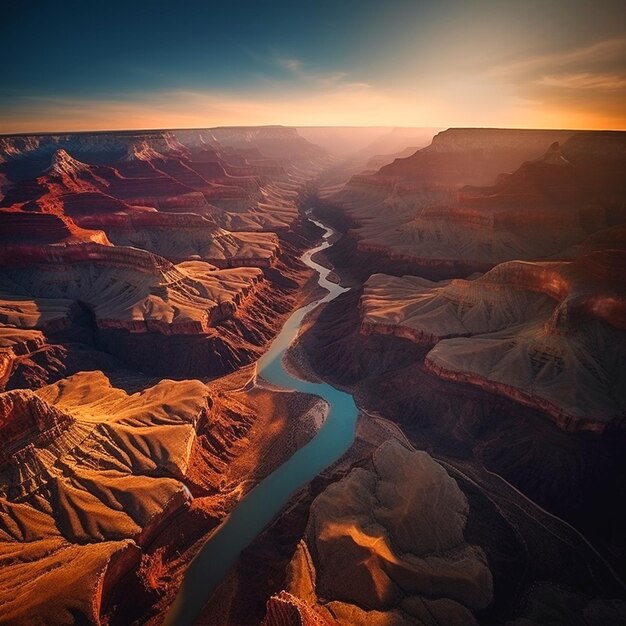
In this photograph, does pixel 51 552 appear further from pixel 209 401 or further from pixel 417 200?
pixel 417 200

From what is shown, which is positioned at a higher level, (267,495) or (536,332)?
(536,332)

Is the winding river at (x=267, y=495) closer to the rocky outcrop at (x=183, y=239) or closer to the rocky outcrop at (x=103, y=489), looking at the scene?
the rocky outcrop at (x=103, y=489)

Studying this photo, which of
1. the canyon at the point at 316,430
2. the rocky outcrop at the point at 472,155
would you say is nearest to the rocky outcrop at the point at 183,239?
the canyon at the point at 316,430

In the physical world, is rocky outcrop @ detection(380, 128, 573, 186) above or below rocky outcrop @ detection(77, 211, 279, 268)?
above

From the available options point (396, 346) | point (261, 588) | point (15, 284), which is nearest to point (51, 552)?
point (261, 588)

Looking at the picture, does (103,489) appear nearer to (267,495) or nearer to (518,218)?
(267,495)

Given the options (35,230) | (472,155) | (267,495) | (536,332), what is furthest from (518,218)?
(35,230)

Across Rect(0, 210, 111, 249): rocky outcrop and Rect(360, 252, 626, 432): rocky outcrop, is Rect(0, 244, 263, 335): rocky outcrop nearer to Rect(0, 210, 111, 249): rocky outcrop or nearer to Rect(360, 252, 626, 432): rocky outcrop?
Rect(0, 210, 111, 249): rocky outcrop

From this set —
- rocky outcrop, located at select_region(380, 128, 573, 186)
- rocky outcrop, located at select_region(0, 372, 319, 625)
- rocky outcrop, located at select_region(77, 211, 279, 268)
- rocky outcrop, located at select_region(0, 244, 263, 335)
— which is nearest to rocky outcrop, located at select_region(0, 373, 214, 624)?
rocky outcrop, located at select_region(0, 372, 319, 625)
